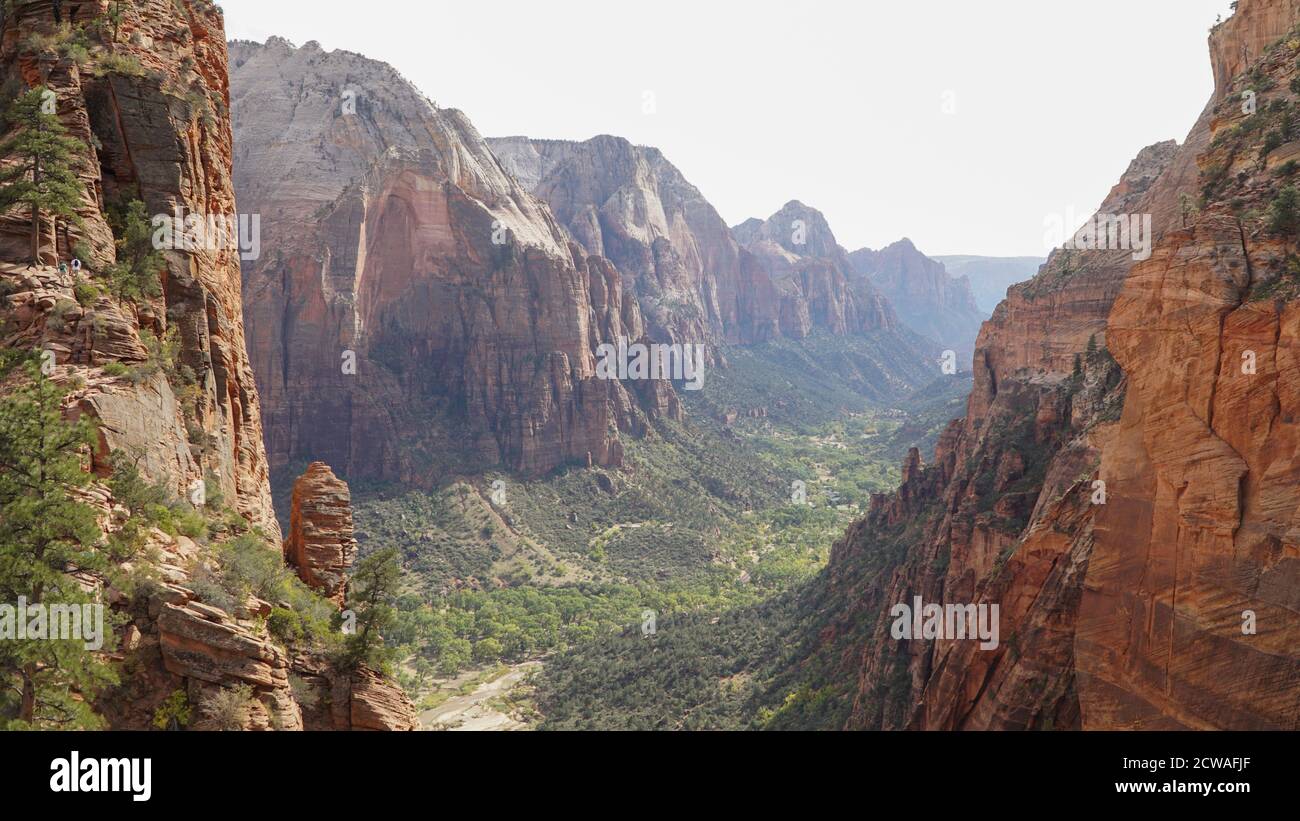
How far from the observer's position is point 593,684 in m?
58.7

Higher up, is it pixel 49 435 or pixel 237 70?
pixel 237 70

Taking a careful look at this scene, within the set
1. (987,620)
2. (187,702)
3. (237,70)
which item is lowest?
(987,620)

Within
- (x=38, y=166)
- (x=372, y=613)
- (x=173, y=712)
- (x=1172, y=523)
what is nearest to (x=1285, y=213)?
(x=1172, y=523)

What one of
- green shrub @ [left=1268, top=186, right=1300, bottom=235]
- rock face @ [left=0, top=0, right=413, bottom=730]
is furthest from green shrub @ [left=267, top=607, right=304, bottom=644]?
green shrub @ [left=1268, top=186, right=1300, bottom=235]

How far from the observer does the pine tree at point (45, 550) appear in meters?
12.8

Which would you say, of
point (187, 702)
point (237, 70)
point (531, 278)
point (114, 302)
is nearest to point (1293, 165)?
point (187, 702)

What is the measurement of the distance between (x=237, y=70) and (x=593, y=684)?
123803mm

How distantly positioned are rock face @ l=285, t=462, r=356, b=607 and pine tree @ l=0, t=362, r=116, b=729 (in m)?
9.78

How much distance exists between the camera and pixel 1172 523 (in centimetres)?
1902

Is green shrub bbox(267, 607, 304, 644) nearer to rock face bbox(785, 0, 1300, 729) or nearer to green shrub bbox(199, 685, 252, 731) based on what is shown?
green shrub bbox(199, 685, 252, 731)

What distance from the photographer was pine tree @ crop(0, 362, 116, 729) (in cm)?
1284

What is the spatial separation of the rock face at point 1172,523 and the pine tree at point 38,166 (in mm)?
27394

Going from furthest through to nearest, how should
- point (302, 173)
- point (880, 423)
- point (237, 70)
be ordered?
point (880, 423) → point (237, 70) → point (302, 173)

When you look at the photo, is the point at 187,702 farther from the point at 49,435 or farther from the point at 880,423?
the point at 880,423
